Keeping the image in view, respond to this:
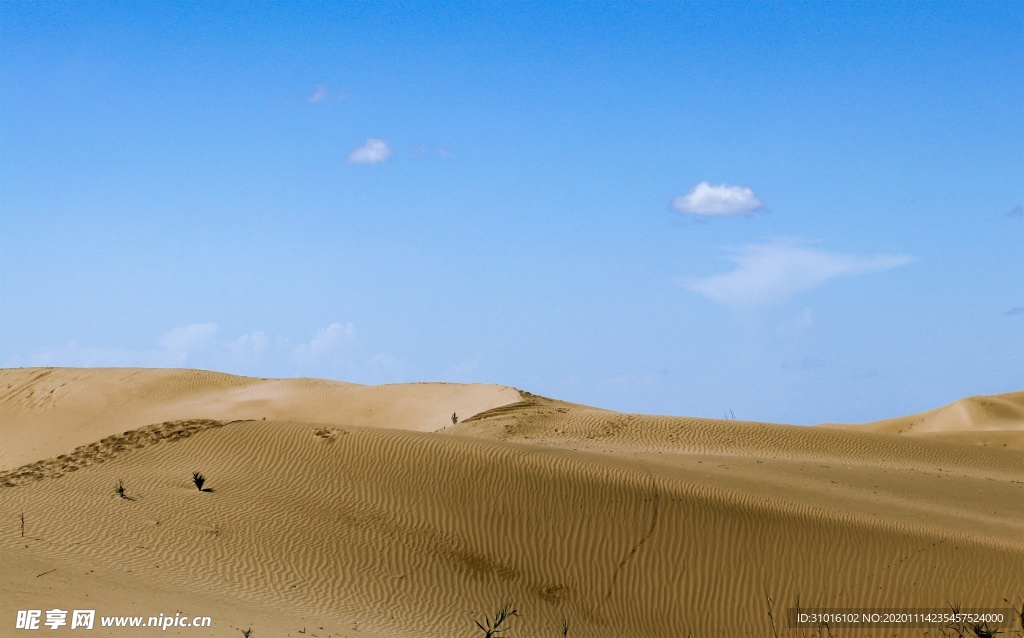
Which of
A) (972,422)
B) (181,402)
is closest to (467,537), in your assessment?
(181,402)

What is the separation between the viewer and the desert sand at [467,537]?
11.3 m

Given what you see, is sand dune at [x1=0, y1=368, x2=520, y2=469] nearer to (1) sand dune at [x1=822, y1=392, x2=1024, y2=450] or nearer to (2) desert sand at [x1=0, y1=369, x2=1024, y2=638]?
(2) desert sand at [x1=0, y1=369, x2=1024, y2=638]

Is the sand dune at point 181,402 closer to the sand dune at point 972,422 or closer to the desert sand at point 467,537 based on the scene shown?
the desert sand at point 467,537

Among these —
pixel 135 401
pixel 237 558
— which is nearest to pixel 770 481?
pixel 237 558

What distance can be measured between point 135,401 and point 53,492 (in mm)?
18443

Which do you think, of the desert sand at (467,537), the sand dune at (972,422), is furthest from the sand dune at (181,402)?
the sand dune at (972,422)

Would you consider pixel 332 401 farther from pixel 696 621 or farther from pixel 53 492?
pixel 696 621

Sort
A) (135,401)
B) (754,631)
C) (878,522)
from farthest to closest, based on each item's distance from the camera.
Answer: (135,401)
(878,522)
(754,631)

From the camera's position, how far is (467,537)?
1424cm

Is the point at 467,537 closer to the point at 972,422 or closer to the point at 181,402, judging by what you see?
the point at 181,402

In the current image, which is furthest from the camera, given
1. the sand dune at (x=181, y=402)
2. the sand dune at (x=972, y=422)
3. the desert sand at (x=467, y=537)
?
the sand dune at (x=972, y=422)

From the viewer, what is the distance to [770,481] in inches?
690

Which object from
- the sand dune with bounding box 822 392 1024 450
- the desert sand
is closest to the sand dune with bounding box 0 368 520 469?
the desert sand

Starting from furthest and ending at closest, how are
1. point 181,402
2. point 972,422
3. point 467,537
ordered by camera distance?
point 972,422, point 181,402, point 467,537
